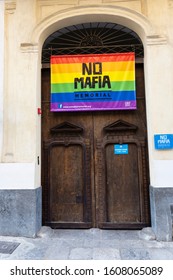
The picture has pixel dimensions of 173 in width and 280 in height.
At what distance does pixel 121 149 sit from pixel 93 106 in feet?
4.23

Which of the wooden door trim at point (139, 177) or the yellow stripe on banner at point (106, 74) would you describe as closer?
the wooden door trim at point (139, 177)

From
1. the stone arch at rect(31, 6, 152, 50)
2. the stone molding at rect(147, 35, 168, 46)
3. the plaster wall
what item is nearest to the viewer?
the plaster wall

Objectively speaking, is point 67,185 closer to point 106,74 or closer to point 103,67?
point 106,74

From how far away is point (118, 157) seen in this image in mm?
5840

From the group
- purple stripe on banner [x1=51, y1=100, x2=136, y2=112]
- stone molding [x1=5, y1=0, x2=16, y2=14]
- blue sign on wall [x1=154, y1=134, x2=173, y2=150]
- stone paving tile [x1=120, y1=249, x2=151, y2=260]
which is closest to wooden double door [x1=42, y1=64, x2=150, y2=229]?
purple stripe on banner [x1=51, y1=100, x2=136, y2=112]

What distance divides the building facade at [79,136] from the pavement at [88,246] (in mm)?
216

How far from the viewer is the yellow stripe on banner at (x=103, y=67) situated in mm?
5812

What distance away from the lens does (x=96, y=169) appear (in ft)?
19.2

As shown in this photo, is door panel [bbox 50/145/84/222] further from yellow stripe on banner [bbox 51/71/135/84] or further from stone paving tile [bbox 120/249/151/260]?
yellow stripe on banner [bbox 51/71/135/84]

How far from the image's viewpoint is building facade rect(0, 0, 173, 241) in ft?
17.3

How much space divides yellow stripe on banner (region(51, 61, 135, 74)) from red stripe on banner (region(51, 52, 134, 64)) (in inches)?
3.2

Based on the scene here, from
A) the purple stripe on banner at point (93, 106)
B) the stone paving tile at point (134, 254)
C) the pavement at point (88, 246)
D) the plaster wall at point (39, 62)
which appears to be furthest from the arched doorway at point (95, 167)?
the stone paving tile at point (134, 254)

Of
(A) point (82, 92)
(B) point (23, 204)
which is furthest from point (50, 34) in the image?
(B) point (23, 204)

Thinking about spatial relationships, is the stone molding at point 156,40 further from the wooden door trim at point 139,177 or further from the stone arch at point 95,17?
the wooden door trim at point 139,177
